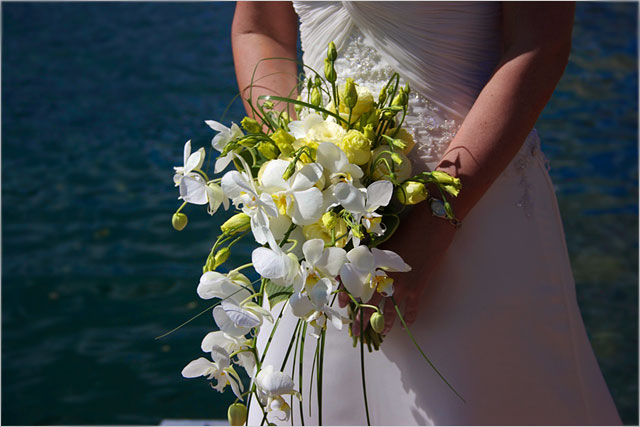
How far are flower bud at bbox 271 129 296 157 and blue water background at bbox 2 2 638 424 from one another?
234cm

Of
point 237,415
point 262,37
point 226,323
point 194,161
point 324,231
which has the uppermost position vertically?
point 262,37

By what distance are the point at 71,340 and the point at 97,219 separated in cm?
137

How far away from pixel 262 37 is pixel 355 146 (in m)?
0.62

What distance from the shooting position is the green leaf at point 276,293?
3.49 feet

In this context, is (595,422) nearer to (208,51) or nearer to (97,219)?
(97,219)

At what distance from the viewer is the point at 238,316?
0.93 metres

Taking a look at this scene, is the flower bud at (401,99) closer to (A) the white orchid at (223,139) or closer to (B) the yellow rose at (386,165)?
(B) the yellow rose at (386,165)

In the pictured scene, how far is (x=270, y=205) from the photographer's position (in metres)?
0.94

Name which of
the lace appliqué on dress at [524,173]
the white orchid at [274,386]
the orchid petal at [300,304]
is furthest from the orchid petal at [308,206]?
the lace appliqué on dress at [524,173]

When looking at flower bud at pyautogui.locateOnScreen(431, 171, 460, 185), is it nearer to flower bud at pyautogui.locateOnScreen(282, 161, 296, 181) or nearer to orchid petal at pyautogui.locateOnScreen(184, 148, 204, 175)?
flower bud at pyautogui.locateOnScreen(282, 161, 296, 181)

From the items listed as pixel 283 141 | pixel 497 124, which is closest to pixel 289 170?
pixel 283 141

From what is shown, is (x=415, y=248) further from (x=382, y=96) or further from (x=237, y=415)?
(x=237, y=415)

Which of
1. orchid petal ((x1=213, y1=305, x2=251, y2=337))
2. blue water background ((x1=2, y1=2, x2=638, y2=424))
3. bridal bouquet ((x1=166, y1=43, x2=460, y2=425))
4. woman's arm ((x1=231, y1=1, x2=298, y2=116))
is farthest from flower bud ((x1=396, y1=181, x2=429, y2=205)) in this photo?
blue water background ((x1=2, y1=2, x2=638, y2=424))

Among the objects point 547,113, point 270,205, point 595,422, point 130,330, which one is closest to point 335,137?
point 270,205
